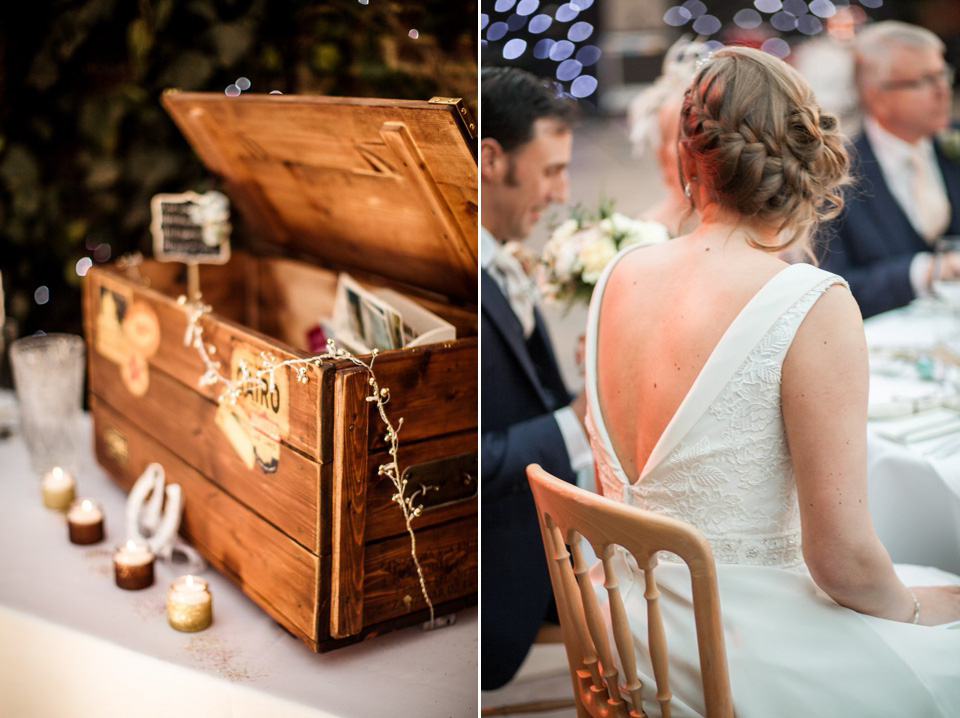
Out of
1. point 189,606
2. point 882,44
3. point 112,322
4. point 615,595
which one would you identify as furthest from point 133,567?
point 882,44

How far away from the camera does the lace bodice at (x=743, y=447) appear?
3.88 ft

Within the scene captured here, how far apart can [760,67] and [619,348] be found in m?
0.47

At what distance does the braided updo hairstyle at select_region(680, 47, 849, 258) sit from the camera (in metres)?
1.21

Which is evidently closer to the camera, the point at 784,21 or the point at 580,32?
the point at 580,32

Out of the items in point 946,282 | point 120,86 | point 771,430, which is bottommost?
point 771,430

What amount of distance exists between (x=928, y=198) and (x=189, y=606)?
9.44 ft

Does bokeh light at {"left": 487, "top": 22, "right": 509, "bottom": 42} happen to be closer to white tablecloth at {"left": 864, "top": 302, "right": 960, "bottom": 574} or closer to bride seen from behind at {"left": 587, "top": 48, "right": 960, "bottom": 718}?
bride seen from behind at {"left": 587, "top": 48, "right": 960, "bottom": 718}

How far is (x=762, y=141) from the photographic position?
1218 millimetres

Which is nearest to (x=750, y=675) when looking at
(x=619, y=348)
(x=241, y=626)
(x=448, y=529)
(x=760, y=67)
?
(x=619, y=348)

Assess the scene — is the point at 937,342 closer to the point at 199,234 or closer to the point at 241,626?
the point at 241,626

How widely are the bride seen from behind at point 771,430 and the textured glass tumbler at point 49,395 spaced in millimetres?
1793

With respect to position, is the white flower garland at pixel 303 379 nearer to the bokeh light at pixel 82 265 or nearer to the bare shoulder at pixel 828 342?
the bare shoulder at pixel 828 342

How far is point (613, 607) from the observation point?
3.83ft

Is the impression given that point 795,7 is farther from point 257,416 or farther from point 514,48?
point 257,416
